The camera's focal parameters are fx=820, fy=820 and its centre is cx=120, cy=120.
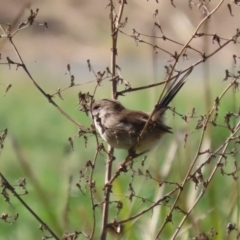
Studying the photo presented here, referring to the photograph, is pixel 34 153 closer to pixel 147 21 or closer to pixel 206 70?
pixel 206 70

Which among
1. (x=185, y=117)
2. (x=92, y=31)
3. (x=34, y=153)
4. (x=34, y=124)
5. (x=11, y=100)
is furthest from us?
(x=92, y=31)

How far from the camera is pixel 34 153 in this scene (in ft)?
23.5

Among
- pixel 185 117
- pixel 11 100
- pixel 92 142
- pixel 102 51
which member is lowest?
pixel 185 117

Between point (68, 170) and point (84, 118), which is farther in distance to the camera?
point (84, 118)

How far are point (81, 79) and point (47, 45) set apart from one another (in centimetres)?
191

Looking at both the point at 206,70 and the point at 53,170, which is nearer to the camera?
the point at 206,70

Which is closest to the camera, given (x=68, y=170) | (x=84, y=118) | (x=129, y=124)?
(x=129, y=124)

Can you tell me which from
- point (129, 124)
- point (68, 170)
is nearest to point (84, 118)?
point (68, 170)

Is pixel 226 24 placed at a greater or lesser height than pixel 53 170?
greater

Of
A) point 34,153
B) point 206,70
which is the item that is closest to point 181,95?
point 34,153

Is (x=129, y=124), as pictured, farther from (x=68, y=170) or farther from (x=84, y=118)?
(x=84, y=118)

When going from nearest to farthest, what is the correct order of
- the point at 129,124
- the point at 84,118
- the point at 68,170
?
the point at 129,124 < the point at 68,170 < the point at 84,118

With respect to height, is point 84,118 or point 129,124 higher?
point 84,118

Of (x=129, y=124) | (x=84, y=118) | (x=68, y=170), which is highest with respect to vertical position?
(x=84, y=118)
